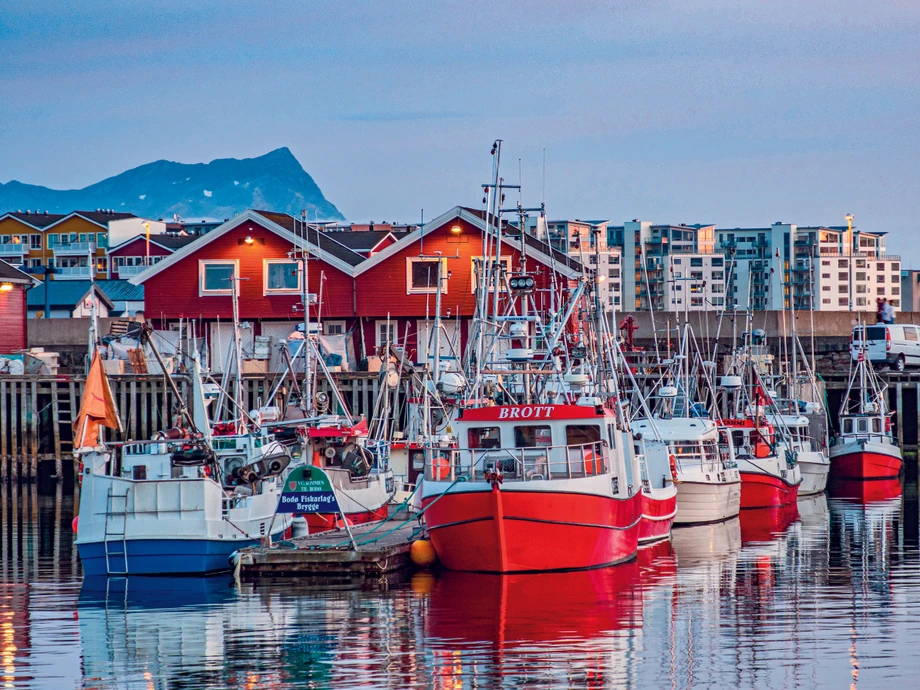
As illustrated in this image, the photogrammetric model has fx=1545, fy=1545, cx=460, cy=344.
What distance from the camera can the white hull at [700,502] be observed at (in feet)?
111

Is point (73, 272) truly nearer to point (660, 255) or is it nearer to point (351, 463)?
point (351, 463)

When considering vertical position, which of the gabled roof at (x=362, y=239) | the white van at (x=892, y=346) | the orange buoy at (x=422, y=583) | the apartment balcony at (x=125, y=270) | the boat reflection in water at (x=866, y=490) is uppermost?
the apartment balcony at (x=125, y=270)

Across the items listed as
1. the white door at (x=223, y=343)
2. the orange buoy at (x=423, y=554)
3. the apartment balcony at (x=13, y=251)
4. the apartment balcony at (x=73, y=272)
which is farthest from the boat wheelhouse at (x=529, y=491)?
the apartment balcony at (x=13, y=251)

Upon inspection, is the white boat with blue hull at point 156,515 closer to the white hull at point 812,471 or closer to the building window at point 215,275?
the white hull at point 812,471

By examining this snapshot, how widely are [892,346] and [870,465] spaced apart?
11920mm

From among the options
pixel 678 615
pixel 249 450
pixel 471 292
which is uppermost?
pixel 471 292

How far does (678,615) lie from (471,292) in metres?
32.0

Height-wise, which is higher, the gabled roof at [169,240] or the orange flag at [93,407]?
the gabled roof at [169,240]

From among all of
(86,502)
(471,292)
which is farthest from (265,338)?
(86,502)

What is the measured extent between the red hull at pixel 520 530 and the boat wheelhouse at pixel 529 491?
0.02m

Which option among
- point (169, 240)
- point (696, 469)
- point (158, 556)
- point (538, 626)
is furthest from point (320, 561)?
point (169, 240)

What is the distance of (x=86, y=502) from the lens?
24.6 metres

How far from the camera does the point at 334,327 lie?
53.8 metres

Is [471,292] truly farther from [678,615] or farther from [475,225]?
[678,615]
